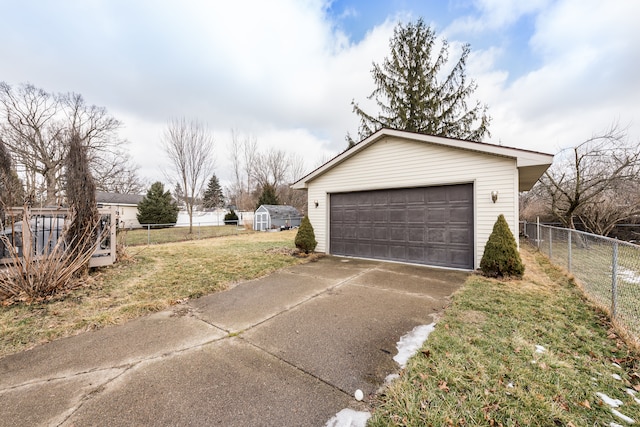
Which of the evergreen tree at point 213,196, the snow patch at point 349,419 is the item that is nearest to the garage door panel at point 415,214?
the snow patch at point 349,419

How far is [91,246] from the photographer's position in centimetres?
543

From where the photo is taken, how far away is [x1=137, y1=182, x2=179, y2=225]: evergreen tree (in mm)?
22484

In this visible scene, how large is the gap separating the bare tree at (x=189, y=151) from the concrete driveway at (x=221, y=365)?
570 inches

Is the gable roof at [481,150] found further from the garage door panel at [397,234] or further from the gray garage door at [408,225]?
the garage door panel at [397,234]

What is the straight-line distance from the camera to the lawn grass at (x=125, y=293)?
318 cm

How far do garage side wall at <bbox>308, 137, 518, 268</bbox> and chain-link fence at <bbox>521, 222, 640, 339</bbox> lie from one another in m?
1.41

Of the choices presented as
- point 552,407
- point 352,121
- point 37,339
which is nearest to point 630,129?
point 352,121

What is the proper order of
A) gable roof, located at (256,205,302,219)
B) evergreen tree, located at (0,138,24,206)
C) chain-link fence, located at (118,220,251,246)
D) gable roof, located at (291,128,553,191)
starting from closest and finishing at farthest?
1. evergreen tree, located at (0,138,24,206)
2. gable roof, located at (291,128,553,191)
3. chain-link fence, located at (118,220,251,246)
4. gable roof, located at (256,205,302,219)

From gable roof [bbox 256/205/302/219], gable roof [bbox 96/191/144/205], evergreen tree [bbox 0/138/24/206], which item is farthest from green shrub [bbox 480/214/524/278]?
gable roof [bbox 96/191/144/205]

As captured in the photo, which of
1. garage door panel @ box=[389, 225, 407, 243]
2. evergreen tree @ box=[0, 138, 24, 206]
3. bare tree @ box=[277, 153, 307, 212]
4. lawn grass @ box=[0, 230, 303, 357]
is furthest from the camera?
bare tree @ box=[277, 153, 307, 212]

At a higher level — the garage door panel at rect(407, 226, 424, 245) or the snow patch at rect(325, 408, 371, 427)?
Result: the garage door panel at rect(407, 226, 424, 245)

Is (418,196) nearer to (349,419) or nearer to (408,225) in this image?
(408,225)

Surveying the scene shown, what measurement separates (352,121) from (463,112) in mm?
5997

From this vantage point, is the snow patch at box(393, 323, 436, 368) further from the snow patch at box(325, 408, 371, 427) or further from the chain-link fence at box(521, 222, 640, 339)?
the chain-link fence at box(521, 222, 640, 339)
